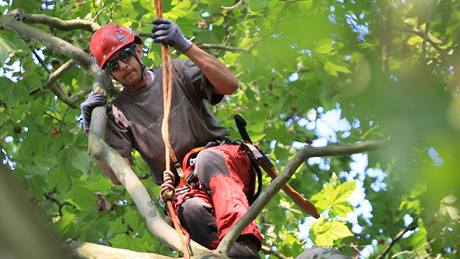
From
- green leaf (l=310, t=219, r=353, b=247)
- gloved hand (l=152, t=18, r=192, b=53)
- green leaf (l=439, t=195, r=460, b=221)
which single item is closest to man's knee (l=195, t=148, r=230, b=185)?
gloved hand (l=152, t=18, r=192, b=53)

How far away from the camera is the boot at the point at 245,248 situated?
334 cm

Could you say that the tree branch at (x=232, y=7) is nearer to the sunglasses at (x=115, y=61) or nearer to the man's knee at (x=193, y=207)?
the sunglasses at (x=115, y=61)

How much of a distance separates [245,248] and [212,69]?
0.90 m

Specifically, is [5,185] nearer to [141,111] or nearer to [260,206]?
[260,206]

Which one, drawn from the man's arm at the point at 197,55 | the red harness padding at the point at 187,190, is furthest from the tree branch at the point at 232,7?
the red harness padding at the point at 187,190

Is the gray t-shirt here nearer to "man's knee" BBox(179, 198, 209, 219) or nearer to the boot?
"man's knee" BBox(179, 198, 209, 219)

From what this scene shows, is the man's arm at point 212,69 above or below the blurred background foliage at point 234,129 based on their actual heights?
above

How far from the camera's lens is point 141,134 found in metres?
4.15

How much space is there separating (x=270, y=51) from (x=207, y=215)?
1.20m

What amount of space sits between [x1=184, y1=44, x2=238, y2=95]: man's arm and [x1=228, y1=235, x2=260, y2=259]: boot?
2.65 feet

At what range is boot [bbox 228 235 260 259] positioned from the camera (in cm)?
334

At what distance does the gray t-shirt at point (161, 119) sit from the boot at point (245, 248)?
730 millimetres

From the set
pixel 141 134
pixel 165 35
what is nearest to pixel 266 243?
pixel 141 134

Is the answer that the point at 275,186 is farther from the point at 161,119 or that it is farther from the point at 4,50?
the point at 4,50
